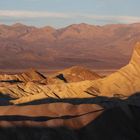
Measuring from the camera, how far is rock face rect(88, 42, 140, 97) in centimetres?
7962

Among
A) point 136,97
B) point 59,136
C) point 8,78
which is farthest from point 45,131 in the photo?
point 8,78

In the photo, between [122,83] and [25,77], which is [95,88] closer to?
[122,83]

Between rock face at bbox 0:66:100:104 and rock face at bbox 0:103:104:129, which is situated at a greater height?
rock face at bbox 0:103:104:129

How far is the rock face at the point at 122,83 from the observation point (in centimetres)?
7962

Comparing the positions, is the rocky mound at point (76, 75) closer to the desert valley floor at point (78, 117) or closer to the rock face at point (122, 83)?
the rock face at point (122, 83)

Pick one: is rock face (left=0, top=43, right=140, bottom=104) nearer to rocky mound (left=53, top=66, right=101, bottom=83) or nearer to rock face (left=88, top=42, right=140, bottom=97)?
rock face (left=88, top=42, right=140, bottom=97)

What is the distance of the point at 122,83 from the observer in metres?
81.8

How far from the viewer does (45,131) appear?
38.3 meters

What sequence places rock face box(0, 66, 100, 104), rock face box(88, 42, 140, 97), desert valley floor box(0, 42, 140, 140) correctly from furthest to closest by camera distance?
rock face box(88, 42, 140, 97), rock face box(0, 66, 100, 104), desert valley floor box(0, 42, 140, 140)

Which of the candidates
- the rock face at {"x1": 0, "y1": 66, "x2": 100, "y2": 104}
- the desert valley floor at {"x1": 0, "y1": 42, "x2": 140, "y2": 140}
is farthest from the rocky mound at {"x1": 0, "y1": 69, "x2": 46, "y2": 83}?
the desert valley floor at {"x1": 0, "y1": 42, "x2": 140, "y2": 140}

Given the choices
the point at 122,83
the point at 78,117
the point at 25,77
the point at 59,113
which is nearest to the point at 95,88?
the point at 122,83

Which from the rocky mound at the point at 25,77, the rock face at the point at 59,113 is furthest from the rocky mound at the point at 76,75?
the rock face at the point at 59,113

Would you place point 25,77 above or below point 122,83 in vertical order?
below

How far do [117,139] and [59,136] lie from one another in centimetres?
443
